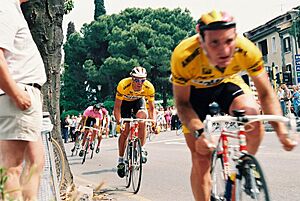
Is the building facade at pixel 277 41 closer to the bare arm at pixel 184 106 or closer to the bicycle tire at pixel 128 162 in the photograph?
the bicycle tire at pixel 128 162

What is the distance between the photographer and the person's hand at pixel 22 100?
406cm

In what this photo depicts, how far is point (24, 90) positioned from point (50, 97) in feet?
11.8

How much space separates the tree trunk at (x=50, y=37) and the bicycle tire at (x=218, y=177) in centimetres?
324

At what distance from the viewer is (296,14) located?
148 feet

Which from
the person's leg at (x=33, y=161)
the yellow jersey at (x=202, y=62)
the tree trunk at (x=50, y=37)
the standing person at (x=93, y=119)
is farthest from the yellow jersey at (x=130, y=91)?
the standing person at (x=93, y=119)

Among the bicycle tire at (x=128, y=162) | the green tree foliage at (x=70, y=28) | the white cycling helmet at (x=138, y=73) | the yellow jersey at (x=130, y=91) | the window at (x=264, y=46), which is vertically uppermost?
the green tree foliage at (x=70, y=28)

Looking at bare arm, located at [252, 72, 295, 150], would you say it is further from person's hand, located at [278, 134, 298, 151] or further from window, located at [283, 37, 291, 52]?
window, located at [283, 37, 291, 52]

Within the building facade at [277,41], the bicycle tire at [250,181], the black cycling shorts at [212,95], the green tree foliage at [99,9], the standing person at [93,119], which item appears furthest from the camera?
the green tree foliage at [99,9]

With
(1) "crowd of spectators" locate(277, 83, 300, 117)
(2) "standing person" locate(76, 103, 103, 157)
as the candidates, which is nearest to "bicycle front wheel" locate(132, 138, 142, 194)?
(2) "standing person" locate(76, 103, 103, 157)

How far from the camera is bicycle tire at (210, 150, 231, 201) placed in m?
4.54

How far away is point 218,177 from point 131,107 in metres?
5.86

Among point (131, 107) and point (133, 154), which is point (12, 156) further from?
point (131, 107)

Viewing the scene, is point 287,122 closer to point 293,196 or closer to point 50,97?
point 293,196

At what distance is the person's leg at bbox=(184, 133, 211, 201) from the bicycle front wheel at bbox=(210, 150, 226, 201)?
18 cm
